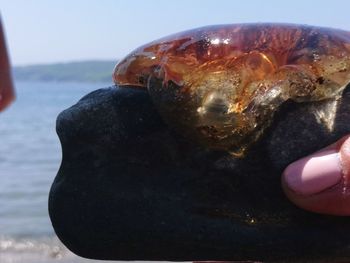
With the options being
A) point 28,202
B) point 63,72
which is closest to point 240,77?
point 28,202

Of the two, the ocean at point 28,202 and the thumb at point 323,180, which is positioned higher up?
the thumb at point 323,180

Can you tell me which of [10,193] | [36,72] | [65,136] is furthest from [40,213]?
[36,72]

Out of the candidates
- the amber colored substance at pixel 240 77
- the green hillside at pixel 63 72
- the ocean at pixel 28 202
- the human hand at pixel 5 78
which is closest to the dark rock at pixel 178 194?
the amber colored substance at pixel 240 77

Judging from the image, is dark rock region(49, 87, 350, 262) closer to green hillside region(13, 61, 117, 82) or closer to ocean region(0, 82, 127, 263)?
ocean region(0, 82, 127, 263)

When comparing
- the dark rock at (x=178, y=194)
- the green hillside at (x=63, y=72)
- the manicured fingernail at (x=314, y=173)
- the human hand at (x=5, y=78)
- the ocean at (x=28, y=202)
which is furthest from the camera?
the green hillside at (x=63, y=72)

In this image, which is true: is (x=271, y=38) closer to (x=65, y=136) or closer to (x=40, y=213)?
(x=65, y=136)

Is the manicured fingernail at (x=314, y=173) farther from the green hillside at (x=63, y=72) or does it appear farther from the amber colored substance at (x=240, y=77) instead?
the green hillside at (x=63, y=72)

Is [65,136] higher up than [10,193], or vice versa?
[65,136]
